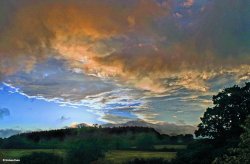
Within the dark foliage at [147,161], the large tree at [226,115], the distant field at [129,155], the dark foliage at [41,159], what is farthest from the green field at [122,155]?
the large tree at [226,115]

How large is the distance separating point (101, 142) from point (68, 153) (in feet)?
28.3

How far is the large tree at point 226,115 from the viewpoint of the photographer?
248ft

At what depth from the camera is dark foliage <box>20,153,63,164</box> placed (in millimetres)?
109512

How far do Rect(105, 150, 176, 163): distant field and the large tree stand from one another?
30350 millimetres

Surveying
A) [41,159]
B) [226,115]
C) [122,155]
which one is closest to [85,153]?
[41,159]

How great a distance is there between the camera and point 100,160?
106 meters

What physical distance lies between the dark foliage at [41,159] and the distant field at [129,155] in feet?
40.1

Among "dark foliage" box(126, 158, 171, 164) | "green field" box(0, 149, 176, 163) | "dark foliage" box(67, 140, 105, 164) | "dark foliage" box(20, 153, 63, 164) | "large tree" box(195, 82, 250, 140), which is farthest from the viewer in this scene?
"green field" box(0, 149, 176, 163)

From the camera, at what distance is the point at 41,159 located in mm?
111562

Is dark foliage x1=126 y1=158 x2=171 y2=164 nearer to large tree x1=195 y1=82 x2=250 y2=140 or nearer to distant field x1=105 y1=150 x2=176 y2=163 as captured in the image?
distant field x1=105 y1=150 x2=176 y2=163

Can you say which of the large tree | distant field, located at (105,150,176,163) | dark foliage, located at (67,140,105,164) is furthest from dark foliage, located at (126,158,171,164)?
the large tree

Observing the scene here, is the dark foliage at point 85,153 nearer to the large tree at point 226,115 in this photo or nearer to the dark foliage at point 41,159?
the dark foliage at point 41,159

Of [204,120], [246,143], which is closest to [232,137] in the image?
[204,120]

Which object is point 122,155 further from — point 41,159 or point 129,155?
point 41,159
